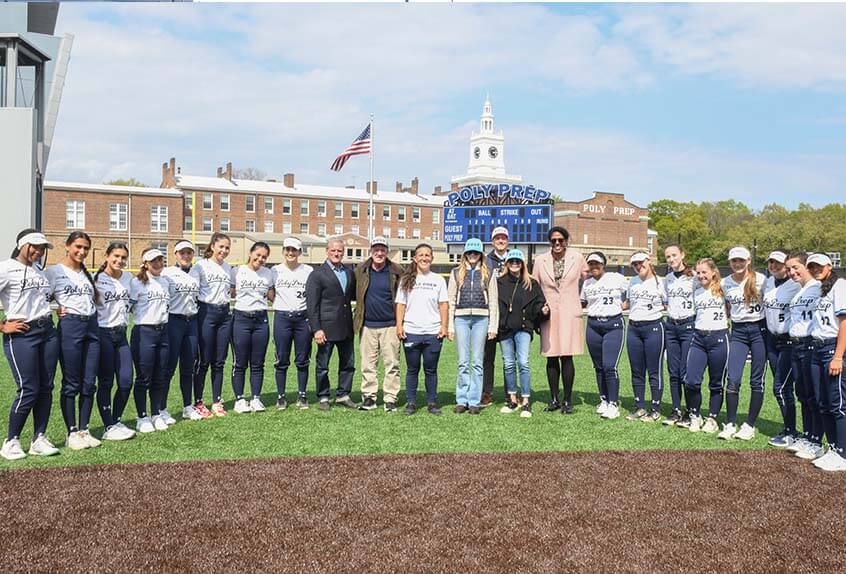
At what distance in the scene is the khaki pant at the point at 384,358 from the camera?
8.05m

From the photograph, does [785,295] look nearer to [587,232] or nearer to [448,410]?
[448,410]

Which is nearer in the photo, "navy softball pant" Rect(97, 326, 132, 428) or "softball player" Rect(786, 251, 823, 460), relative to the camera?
"softball player" Rect(786, 251, 823, 460)

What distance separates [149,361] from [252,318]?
4.07 ft

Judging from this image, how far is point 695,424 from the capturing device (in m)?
7.34

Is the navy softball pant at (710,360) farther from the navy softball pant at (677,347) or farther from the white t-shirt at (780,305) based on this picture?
the white t-shirt at (780,305)

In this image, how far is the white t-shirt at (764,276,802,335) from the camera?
6.39 meters

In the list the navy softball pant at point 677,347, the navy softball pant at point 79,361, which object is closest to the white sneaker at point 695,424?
the navy softball pant at point 677,347

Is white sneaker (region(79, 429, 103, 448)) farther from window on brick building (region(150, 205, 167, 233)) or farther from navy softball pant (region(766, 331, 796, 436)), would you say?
window on brick building (region(150, 205, 167, 233))

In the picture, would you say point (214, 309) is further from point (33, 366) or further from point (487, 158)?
point (487, 158)

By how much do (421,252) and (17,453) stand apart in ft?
14.2

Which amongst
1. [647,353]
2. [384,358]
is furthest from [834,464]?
[384,358]

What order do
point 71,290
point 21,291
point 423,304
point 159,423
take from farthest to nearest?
1. point 423,304
2. point 159,423
3. point 71,290
4. point 21,291

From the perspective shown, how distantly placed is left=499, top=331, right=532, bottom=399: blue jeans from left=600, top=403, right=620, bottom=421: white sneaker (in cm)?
89

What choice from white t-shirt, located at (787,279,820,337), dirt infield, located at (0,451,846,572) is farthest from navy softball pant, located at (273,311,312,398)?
white t-shirt, located at (787,279,820,337)
